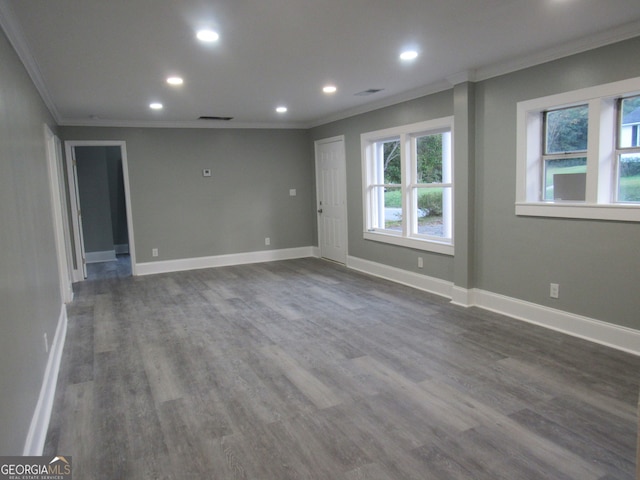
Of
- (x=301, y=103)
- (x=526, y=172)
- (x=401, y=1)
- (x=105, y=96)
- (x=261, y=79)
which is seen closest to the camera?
(x=401, y=1)

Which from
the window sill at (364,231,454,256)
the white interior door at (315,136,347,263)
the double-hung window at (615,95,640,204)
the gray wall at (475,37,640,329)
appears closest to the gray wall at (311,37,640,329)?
the gray wall at (475,37,640,329)

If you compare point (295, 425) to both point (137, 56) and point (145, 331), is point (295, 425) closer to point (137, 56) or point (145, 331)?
point (145, 331)

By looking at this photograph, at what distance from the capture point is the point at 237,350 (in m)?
3.71

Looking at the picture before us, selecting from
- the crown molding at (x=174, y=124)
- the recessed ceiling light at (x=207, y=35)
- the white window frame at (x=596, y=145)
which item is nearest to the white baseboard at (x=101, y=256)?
the crown molding at (x=174, y=124)

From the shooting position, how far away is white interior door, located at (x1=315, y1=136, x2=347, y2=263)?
7.13 m

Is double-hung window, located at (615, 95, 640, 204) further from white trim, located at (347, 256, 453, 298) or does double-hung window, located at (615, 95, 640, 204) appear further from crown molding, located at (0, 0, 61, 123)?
crown molding, located at (0, 0, 61, 123)

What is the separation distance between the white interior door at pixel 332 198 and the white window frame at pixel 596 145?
11.1 feet

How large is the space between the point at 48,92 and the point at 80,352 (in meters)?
2.74

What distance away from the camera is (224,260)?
297 inches

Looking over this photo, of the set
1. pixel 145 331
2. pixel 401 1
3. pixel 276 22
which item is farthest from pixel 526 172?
pixel 145 331

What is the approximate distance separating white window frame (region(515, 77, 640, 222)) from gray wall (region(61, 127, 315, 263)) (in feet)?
14.9

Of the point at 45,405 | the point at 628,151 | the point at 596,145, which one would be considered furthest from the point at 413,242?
the point at 45,405

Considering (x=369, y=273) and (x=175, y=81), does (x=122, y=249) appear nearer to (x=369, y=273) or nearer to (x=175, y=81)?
(x=369, y=273)

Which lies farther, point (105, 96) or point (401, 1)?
point (105, 96)
